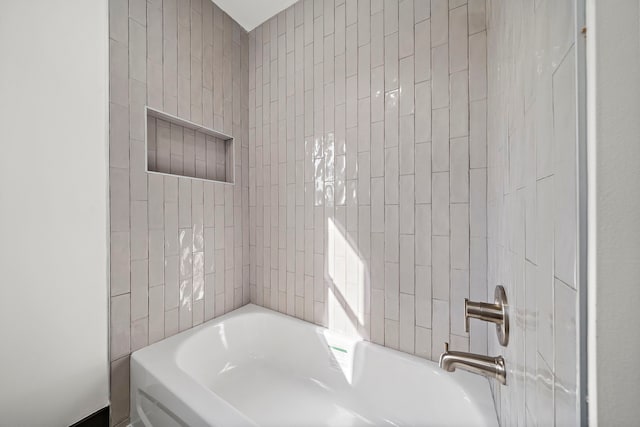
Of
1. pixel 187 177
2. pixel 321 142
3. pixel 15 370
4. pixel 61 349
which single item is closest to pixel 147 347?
pixel 61 349

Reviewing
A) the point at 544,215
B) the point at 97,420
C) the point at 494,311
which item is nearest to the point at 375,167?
the point at 494,311

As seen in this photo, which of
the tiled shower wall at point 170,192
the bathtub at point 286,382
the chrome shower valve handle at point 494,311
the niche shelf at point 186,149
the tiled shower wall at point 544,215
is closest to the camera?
the tiled shower wall at point 544,215

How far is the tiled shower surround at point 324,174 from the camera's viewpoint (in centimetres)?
116

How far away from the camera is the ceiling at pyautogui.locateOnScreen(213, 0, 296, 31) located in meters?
1.68

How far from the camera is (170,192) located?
1.43m

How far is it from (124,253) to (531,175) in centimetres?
158

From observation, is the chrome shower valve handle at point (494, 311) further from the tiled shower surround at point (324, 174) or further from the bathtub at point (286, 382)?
the bathtub at point (286, 382)

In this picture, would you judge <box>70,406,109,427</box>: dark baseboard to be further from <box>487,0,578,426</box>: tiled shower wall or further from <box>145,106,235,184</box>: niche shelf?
<box>487,0,578,426</box>: tiled shower wall

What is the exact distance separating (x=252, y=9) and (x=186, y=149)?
1093mm

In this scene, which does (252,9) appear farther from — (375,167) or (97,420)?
A: (97,420)

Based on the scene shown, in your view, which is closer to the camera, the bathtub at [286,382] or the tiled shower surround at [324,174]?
the bathtub at [286,382]

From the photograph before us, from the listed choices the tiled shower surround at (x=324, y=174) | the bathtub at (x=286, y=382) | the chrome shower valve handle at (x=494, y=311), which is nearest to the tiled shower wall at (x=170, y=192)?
the tiled shower surround at (x=324, y=174)

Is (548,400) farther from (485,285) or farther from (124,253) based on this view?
(124,253)

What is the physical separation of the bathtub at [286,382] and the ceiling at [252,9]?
2127mm
